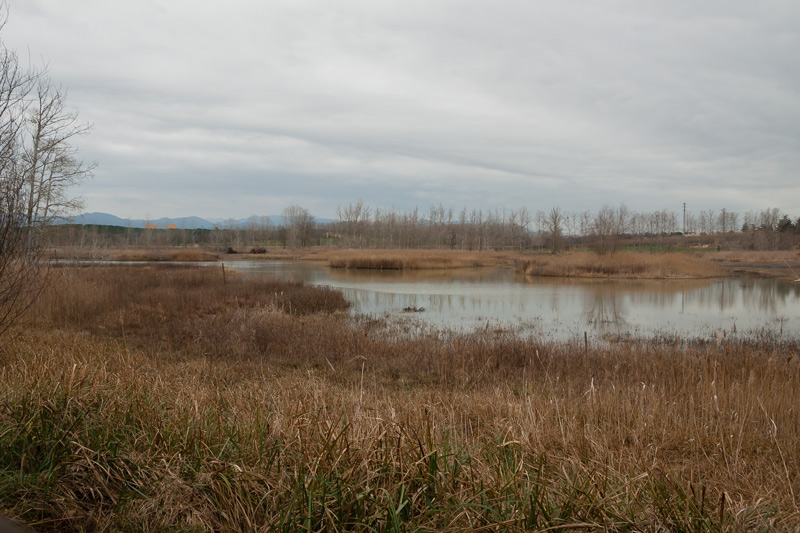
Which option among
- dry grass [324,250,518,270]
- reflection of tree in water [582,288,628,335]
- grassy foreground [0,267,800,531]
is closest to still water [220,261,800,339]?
reflection of tree in water [582,288,628,335]

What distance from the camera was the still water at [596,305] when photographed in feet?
41.3

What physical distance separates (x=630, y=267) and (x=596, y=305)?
1452 centimetres

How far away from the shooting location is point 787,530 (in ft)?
7.18

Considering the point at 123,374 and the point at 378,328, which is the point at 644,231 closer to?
the point at 378,328

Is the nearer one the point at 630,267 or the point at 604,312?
the point at 604,312

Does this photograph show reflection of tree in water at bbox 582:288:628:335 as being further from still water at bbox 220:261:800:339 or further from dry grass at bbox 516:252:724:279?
dry grass at bbox 516:252:724:279

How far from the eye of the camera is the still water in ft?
41.3

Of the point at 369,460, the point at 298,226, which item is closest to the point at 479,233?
the point at 298,226

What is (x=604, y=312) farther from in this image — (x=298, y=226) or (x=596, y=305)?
(x=298, y=226)

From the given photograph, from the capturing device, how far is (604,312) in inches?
606

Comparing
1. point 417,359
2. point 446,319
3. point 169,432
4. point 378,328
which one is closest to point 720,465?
point 169,432

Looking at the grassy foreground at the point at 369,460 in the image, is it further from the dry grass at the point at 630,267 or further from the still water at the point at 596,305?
the dry grass at the point at 630,267

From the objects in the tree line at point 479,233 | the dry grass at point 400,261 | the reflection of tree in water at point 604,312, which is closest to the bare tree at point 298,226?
the tree line at point 479,233

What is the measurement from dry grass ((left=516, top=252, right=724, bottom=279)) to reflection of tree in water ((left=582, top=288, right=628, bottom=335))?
28.8ft
